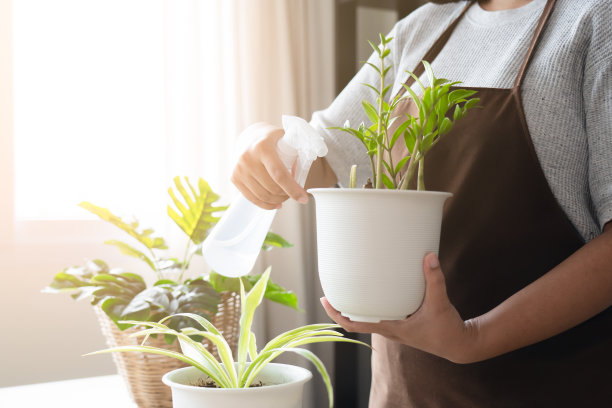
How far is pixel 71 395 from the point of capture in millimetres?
1443

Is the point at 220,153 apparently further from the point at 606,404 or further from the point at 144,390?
the point at 606,404

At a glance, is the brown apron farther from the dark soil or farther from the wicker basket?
the wicker basket

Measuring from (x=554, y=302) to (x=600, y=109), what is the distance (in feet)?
0.87

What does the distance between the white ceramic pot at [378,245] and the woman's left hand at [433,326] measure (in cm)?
1

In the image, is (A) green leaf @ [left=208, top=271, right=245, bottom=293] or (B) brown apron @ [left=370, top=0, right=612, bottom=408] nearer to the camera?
(B) brown apron @ [left=370, top=0, right=612, bottom=408]

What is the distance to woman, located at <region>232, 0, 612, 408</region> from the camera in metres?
0.75

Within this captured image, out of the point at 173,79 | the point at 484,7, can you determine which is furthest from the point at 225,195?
the point at 484,7

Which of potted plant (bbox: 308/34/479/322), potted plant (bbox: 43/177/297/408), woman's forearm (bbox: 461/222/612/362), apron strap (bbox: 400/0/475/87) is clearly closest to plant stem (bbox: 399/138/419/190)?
potted plant (bbox: 308/34/479/322)

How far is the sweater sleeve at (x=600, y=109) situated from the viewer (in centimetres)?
79

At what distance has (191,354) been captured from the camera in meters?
0.75

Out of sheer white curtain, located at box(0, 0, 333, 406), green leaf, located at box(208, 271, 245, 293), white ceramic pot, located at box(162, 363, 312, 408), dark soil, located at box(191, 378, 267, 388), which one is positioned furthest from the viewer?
sheer white curtain, located at box(0, 0, 333, 406)

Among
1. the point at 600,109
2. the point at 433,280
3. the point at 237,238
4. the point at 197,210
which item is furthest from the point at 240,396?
the point at 197,210

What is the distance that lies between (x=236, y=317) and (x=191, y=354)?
706 mm

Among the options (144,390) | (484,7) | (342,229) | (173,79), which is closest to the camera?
(342,229)
